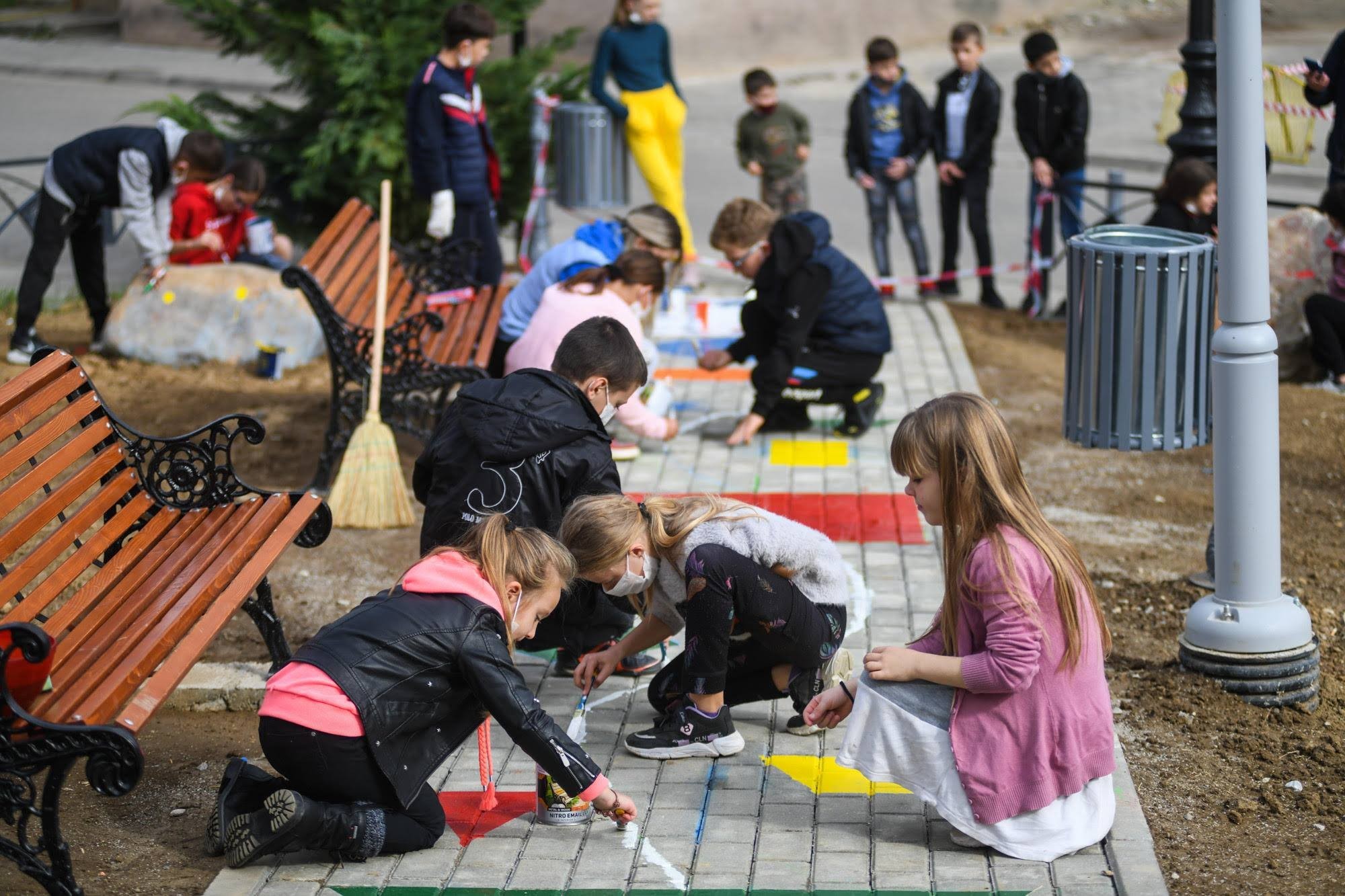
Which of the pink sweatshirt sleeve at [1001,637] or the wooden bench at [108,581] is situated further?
the pink sweatshirt sleeve at [1001,637]

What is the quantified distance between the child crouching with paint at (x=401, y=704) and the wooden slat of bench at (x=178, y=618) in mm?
325

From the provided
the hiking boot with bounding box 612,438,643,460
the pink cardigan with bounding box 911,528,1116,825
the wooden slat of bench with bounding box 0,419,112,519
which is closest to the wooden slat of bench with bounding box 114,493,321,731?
the wooden slat of bench with bounding box 0,419,112,519

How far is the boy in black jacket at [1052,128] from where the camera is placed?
9969 mm

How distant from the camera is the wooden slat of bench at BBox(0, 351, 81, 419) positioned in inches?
166

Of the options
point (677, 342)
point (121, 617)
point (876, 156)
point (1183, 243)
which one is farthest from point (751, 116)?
point (121, 617)

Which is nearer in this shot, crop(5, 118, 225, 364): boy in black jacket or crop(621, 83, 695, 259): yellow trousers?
crop(5, 118, 225, 364): boy in black jacket

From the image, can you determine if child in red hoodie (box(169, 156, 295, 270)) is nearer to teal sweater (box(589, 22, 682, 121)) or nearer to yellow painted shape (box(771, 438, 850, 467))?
teal sweater (box(589, 22, 682, 121))

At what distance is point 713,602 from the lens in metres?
4.13

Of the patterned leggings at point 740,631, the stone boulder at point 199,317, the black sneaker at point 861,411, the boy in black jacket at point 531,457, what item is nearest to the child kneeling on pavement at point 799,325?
the black sneaker at point 861,411

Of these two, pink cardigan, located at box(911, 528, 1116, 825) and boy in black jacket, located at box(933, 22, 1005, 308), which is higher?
boy in black jacket, located at box(933, 22, 1005, 308)

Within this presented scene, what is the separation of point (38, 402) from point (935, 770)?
2.69 metres

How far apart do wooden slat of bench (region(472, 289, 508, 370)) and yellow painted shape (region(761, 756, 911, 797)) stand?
123 inches

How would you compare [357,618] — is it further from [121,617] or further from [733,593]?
[733,593]

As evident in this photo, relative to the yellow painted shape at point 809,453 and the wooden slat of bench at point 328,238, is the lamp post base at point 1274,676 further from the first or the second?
the wooden slat of bench at point 328,238
